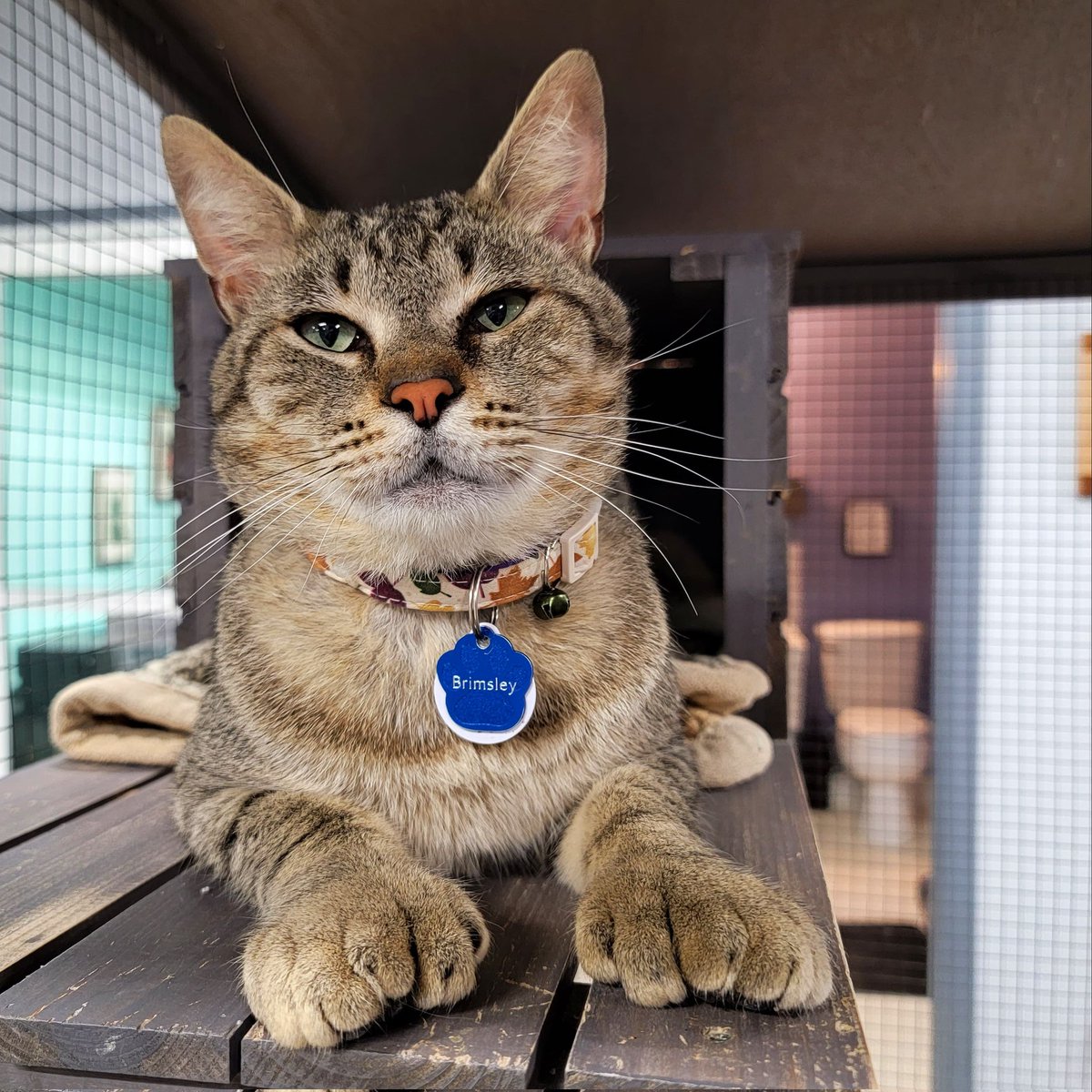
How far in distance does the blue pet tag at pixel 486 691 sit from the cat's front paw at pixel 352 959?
16cm

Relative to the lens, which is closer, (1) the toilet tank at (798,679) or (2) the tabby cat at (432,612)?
(2) the tabby cat at (432,612)

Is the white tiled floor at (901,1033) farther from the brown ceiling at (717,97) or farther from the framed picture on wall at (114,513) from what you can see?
the framed picture on wall at (114,513)

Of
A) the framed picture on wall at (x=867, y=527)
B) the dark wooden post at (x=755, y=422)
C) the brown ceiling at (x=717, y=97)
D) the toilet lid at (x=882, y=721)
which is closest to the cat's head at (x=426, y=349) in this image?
the brown ceiling at (x=717, y=97)

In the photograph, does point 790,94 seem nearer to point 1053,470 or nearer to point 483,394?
point 483,394

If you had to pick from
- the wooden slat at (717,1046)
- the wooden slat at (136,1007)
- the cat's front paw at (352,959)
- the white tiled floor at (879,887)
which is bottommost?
the white tiled floor at (879,887)

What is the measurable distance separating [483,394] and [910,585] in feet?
5.06

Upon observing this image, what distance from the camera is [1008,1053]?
1554mm

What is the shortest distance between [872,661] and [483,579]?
1457 mm

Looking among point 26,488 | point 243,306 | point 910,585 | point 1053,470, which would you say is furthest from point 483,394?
point 910,585

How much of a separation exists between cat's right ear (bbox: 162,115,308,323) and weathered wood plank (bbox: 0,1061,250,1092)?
2.30ft

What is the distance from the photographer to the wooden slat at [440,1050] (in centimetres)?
51

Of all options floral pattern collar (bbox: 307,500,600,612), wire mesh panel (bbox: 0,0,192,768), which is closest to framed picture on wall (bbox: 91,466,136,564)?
wire mesh panel (bbox: 0,0,192,768)

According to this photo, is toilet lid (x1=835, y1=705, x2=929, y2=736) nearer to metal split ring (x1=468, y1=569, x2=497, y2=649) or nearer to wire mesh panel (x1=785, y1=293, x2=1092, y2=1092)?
wire mesh panel (x1=785, y1=293, x2=1092, y2=1092)

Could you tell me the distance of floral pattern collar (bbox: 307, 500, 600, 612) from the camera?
784mm
